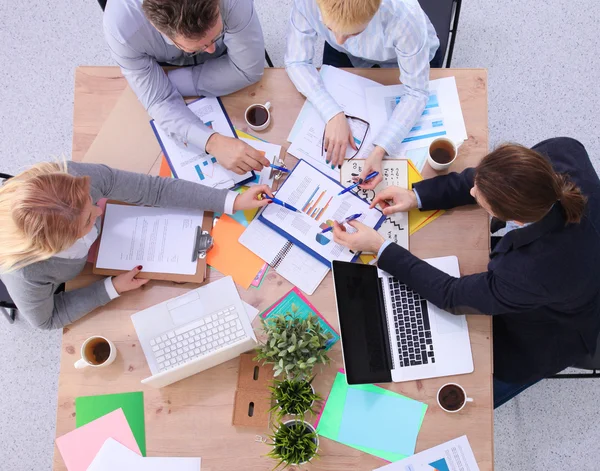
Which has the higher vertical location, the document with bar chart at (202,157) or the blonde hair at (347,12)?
the blonde hair at (347,12)

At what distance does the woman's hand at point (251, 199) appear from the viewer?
1.42 meters

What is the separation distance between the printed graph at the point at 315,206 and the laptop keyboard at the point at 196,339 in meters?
0.34

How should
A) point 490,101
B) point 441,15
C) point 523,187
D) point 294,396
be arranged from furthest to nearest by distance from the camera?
point 490,101 → point 441,15 → point 294,396 → point 523,187

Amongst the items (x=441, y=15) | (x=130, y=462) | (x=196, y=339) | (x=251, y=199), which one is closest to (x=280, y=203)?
(x=251, y=199)

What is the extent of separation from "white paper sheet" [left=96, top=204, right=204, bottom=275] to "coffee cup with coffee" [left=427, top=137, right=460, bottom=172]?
2.19 ft

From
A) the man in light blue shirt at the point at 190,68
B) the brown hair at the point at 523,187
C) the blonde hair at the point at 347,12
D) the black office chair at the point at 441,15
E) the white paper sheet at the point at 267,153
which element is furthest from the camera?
the black office chair at the point at 441,15

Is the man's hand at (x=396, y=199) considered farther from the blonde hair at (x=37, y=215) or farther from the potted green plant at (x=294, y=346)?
the blonde hair at (x=37, y=215)

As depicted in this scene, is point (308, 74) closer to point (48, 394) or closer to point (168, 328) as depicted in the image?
point (168, 328)

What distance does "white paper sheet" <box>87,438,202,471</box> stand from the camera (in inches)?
51.8

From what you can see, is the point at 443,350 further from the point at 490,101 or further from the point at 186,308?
the point at 490,101

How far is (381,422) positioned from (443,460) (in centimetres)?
18

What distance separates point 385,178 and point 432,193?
0.15 meters

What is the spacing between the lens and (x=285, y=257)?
142cm

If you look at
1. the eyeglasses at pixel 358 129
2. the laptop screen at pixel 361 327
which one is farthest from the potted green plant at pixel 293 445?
the eyeglasses at pixel 358 129
